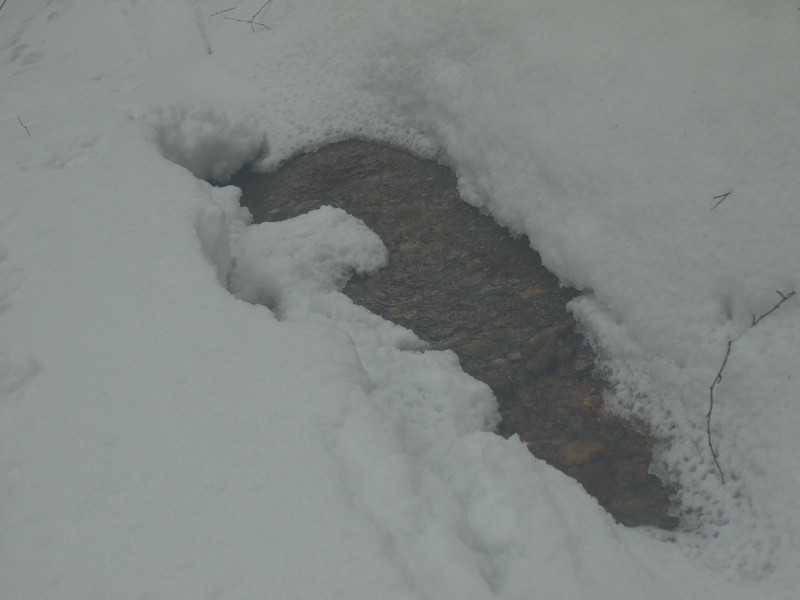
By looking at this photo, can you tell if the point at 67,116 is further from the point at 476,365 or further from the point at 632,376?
the point at 632,376

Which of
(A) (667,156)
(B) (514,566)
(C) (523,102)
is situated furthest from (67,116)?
(B) (514,566)

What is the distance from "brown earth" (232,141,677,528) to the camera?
2416 mm

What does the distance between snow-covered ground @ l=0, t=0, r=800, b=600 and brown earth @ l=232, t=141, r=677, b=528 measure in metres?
0.11

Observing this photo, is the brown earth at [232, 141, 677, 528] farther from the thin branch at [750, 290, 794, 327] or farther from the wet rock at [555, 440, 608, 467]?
the thin branch at [750, 290, 794, 327]

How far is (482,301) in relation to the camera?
293cm

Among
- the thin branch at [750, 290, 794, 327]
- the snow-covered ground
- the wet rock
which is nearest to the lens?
the snow-covered ground

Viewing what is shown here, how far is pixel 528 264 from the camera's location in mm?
3047

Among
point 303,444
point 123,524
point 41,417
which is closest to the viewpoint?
point 123,524

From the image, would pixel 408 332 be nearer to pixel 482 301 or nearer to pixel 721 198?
pixel 482 301

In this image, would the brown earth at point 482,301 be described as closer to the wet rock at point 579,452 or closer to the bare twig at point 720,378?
the wet rock at point 579,452

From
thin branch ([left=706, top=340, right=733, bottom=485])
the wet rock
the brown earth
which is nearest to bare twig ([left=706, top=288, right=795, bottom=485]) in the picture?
thin branch ([left=706, top=340, right=733, bottom=485])

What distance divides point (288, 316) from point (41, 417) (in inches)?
40.6

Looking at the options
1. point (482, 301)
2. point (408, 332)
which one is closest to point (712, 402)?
point (482, 301)

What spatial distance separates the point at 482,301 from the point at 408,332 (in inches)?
15.4
